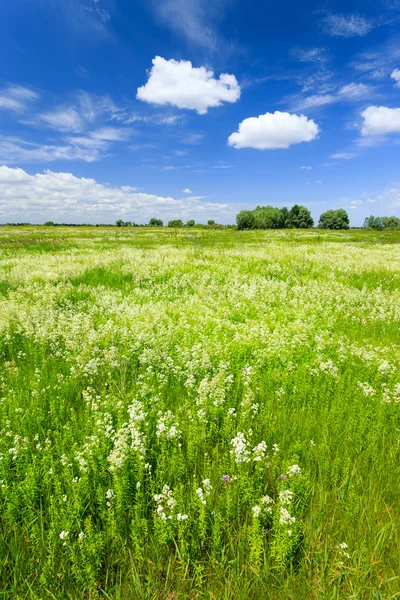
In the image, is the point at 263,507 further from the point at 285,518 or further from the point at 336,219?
the point at 336,219

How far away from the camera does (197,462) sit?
3.30 meters

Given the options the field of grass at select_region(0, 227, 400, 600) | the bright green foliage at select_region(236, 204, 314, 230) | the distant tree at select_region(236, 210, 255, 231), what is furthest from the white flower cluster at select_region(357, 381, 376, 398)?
the bright green foliage at select_region(236, 204, 314, 230)

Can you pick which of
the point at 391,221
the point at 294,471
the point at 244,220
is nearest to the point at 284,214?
the point at 244,220

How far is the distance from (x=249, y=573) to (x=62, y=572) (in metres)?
1.52

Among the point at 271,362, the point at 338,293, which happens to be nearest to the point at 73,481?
the point at 271,362

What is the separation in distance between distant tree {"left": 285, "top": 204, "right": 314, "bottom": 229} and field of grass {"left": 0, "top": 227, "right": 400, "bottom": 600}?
159 meters

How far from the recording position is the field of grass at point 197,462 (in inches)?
91.0

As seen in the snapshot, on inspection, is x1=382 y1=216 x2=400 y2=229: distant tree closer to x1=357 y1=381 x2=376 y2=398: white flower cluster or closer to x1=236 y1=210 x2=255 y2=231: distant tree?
x1=236 y1=210 x2=255 y2=231: distant tree

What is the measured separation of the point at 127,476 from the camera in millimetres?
2934

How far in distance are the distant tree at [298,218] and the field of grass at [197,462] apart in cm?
15923

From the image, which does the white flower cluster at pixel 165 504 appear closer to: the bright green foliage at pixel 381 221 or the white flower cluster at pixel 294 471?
the white flower cluster at pixel 294 471

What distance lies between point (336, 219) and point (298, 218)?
19434mm

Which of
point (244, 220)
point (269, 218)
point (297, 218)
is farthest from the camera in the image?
point (297, 218)

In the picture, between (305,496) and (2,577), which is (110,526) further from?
(305,496)
